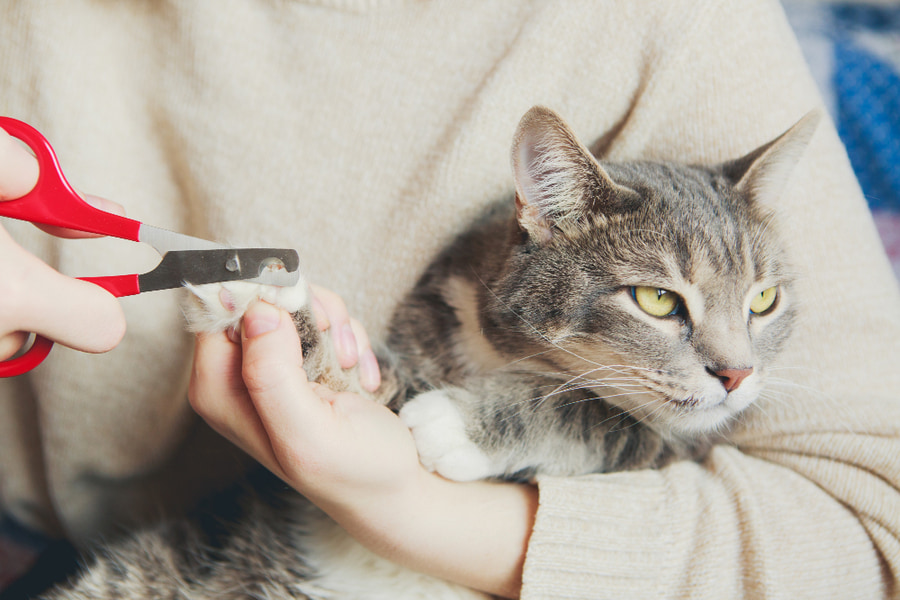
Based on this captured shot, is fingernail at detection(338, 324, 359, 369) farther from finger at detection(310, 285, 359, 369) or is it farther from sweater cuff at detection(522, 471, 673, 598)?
sweater cuff at detection(522, 471, 673, 598)

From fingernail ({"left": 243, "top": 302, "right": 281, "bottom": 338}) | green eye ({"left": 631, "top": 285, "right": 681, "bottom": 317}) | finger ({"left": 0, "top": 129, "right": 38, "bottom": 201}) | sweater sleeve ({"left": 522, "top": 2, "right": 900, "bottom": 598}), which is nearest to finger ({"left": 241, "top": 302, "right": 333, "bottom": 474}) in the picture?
fingernail ({"left": 243, "top": 302, "right": 281, "bottom": 338})

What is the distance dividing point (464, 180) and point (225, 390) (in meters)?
0.50

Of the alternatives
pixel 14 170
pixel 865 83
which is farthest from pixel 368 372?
pixel 865 83

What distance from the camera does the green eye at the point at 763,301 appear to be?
3.14 ft

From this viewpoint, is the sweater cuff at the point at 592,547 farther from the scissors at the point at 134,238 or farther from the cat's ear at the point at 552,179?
the scissors at the point at 134,238

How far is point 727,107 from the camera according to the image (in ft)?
3.05

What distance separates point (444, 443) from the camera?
841 millimetres

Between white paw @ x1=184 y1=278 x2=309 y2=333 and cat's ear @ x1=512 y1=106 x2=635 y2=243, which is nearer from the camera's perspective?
white paw @ x1=184 y1=278 x2=309 y2=333

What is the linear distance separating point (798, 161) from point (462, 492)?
756mm

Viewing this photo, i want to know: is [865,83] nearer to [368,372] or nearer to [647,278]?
[647,278]

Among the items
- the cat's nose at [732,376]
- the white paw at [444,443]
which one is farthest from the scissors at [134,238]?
the cat's nose at [732,376]

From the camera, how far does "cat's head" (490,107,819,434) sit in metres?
0.84

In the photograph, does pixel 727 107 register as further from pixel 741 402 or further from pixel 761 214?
pixel 741 402

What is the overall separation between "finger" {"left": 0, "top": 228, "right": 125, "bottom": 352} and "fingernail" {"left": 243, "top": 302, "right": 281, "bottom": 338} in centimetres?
13
